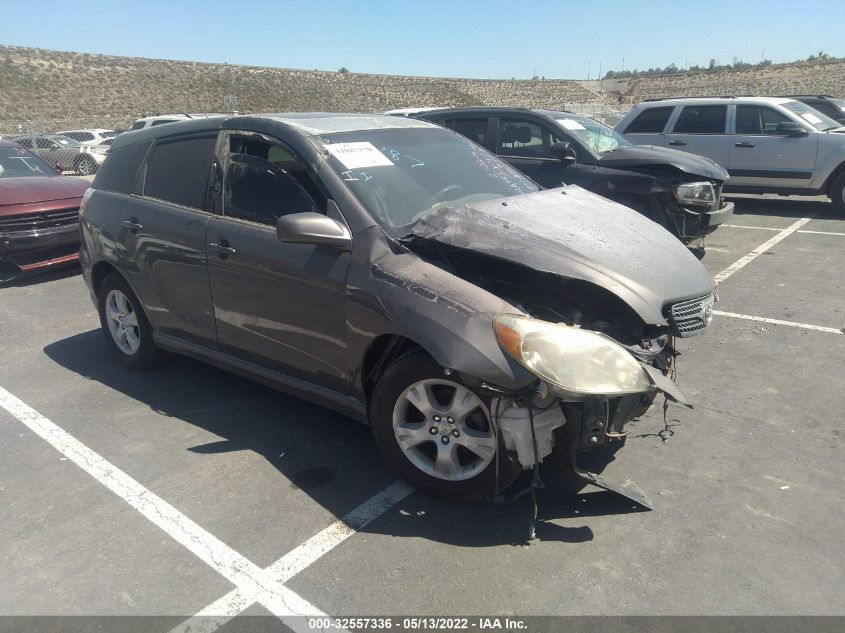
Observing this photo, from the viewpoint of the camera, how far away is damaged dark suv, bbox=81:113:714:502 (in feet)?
9.81

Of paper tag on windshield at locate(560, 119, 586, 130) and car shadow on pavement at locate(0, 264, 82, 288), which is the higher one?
paper tag on windshield at locate(560, 119, 586, 130)

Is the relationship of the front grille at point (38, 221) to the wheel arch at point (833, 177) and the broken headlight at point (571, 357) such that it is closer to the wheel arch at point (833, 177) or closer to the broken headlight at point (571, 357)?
the broken headlight at point (571, 357)

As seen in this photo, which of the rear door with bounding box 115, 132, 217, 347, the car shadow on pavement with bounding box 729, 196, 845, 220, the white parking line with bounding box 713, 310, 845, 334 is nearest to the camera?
the rear door with bounding box 115, 132, 217, 347

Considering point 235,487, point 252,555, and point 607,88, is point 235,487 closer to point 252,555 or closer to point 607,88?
point 252,555

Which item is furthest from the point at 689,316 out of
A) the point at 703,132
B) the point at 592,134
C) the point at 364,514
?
the point at 703,132

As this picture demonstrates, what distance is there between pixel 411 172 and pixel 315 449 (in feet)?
5.85

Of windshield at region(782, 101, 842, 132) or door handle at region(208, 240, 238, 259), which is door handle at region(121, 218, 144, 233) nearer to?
door handle at region(208, 240, 238, 259)

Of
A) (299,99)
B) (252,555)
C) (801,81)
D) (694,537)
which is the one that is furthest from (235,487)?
(801,81)

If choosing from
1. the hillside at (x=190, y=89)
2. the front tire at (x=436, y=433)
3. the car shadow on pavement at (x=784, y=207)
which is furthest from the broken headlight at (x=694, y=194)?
the hillside at (x=190, y=89)

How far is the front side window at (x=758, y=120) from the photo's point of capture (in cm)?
1125

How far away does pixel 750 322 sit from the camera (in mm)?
5891

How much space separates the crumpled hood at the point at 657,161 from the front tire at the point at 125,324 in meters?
5.64

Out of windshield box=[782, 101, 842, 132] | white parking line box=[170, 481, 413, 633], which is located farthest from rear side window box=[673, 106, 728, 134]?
white parking line box=[170, 481, 413, 633]

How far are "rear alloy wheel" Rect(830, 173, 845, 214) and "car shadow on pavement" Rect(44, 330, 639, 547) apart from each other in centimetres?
993
